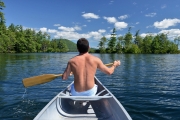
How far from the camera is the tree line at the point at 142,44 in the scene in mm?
105938

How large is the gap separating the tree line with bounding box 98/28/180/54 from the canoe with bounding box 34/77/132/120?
101100 millimetres

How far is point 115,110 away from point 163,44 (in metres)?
113

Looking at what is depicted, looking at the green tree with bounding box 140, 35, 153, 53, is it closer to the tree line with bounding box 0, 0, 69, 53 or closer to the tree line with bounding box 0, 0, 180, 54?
the tree line with bounding box 0, 0, 180, 54

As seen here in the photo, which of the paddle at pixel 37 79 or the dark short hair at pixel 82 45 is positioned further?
the paddle at pixel 37 79

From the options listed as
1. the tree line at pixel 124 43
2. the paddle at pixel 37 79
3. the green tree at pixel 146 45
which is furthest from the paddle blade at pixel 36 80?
the green tree at pixel 146 45

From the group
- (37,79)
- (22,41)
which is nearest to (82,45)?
(37,79)

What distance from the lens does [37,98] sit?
28.4 ft

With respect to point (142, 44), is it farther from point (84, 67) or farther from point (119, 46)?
point (84, 67)

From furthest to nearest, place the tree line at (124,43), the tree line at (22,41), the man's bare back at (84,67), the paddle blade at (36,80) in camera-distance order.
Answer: the tree line at (124,43) → the tree line at (22,41) → the paddle blade at (36,80) → the man's bare back at (84,67)

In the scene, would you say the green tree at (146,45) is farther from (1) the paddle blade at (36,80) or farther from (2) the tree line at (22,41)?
(1) the paddle blade at (36,80)

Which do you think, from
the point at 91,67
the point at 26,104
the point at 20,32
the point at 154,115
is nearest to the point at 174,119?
the point at 154,115

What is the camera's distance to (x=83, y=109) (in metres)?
5.21

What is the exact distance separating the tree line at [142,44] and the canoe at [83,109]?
101100mm

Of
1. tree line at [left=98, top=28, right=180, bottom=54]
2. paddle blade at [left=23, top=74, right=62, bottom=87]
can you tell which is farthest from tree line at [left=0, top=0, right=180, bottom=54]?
paddle blade at [left=23, top=74, right=62, bottom=87]
